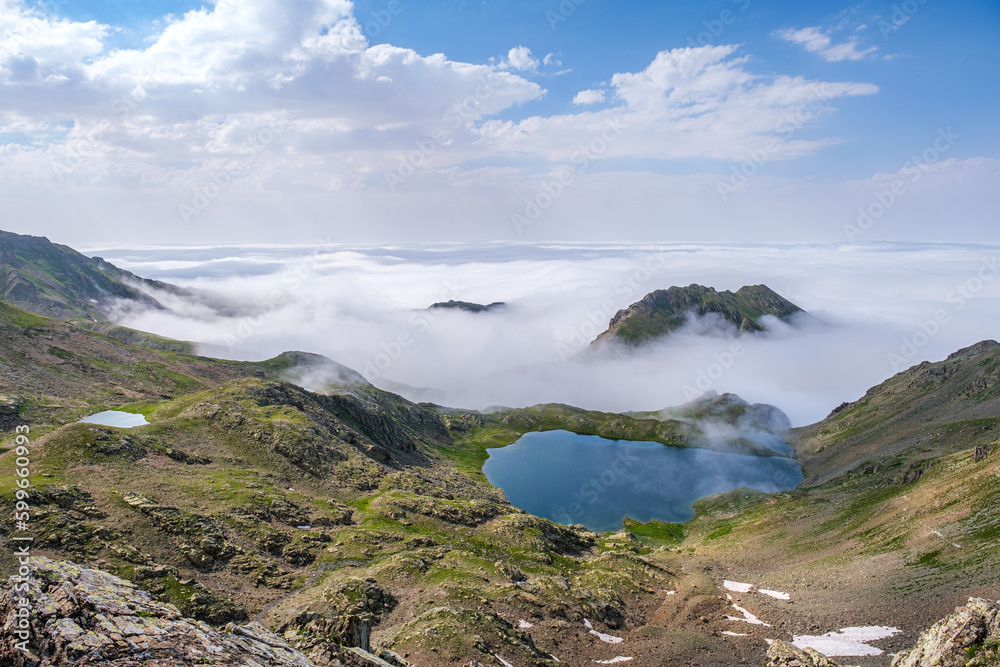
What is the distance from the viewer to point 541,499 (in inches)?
6890

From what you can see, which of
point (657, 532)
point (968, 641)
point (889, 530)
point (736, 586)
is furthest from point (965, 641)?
point (657, 532)

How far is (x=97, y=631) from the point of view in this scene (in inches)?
821

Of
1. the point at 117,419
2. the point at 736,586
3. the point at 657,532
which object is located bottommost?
the point at 657,532

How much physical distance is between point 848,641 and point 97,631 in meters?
69.4

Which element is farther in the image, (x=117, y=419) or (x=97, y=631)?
(x=117, y=419)

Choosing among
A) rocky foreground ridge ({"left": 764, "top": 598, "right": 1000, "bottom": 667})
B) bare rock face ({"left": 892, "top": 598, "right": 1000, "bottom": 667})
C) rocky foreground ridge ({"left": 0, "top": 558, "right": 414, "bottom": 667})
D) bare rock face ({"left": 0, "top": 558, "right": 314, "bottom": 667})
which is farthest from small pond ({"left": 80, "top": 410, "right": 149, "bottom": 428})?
bare rock face ({"left": 892, "top": 598, "right": 1000, "bottom": 667})

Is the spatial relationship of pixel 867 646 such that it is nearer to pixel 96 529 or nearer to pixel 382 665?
pixel 382 665

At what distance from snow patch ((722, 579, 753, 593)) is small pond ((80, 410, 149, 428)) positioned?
11903 cm

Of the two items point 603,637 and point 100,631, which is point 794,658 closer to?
point 603,637

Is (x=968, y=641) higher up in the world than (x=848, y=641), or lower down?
higher up

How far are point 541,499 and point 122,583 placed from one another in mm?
155806

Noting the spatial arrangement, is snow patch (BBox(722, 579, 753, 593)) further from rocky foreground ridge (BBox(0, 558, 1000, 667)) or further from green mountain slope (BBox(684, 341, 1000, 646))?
rocky foreground ridge (BBox(0, 558, 1000, 667))

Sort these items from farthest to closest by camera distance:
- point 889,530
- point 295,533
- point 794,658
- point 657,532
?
point 657,532
point 889,530
point 295,533
point 794,658

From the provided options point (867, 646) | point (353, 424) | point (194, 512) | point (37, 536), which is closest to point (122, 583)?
point (37, 536)
